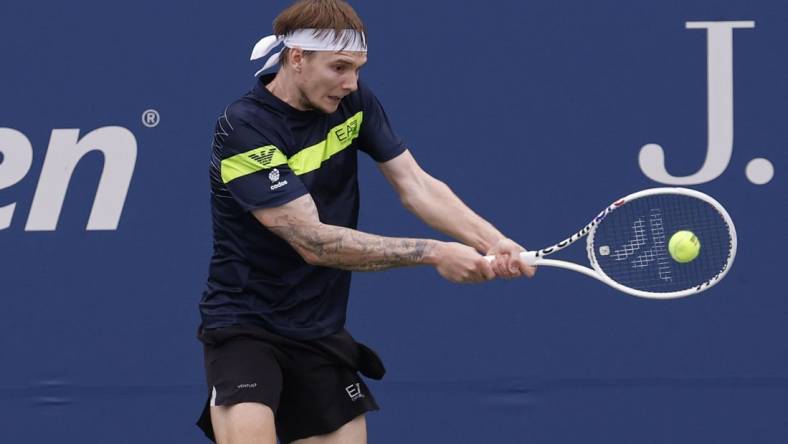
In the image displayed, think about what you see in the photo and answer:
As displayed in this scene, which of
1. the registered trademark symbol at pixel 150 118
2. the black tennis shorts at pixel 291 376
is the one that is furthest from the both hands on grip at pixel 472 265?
the registered trademark symbol at pixel 150 118

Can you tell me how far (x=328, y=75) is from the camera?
3914 mm

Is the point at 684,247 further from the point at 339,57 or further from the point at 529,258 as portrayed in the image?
the point at 339,57

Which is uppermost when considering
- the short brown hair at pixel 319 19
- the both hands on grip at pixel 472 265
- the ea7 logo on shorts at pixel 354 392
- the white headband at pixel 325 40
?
the short brown hair at pixel 319 19

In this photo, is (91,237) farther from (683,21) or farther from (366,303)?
(683,21)

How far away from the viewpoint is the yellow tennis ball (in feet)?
13.3

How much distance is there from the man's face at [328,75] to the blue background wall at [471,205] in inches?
38.5

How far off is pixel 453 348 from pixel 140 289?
0.98 meters

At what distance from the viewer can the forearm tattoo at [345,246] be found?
3.83 meters

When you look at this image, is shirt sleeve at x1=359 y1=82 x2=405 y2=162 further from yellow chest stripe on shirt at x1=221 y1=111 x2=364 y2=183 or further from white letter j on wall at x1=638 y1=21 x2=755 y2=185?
white letter j on wall at x1=638 y1=21 x2=755 y2=185

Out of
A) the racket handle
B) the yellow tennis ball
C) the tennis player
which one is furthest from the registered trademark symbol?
the yellow tennis ball

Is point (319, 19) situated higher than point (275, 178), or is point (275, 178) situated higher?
point (319, 19)

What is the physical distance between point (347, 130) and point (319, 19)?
33 cm

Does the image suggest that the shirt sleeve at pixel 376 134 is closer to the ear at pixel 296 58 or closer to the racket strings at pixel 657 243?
the ear at pixel 296 58

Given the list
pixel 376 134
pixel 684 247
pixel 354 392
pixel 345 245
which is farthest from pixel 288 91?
pixel 684 247
